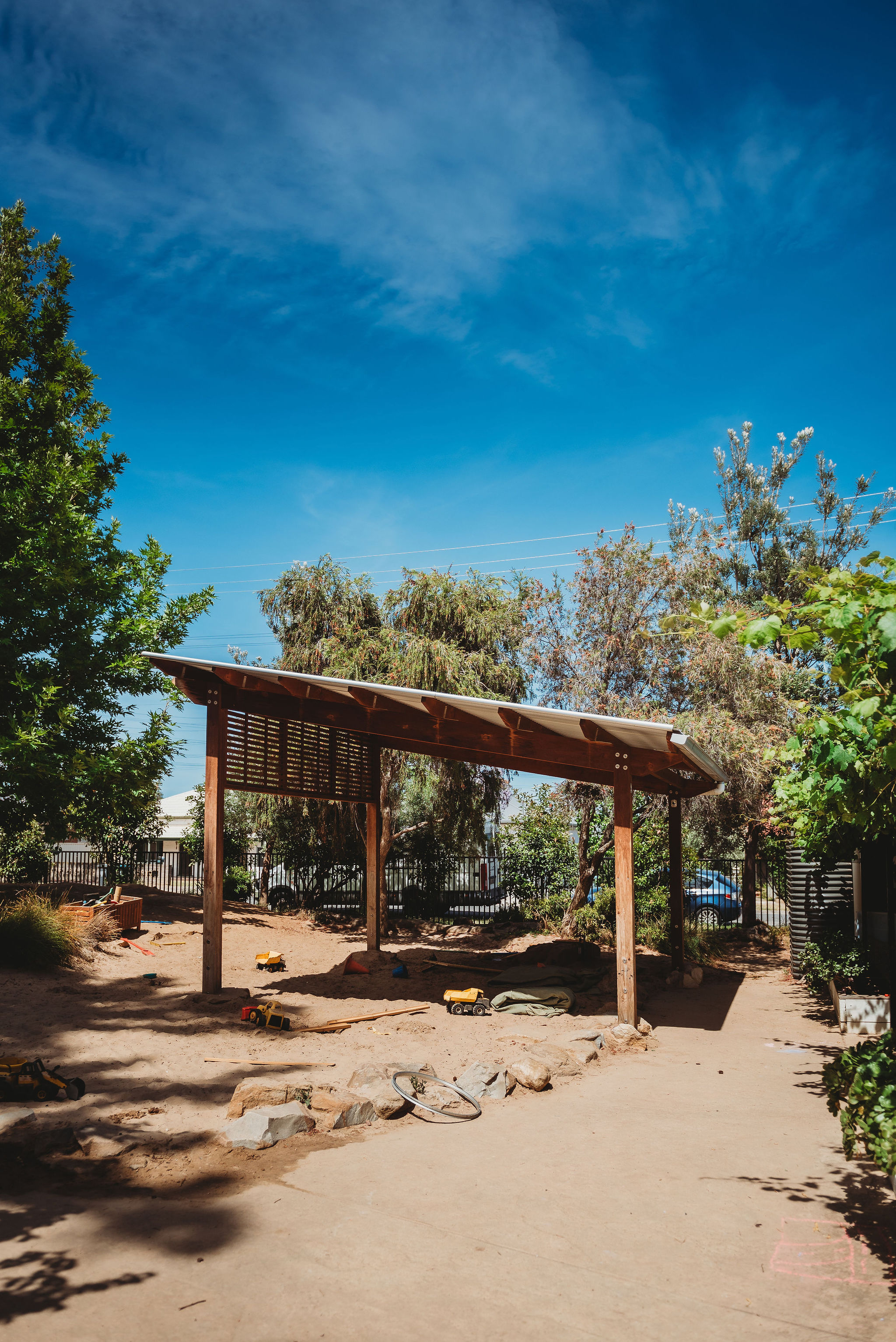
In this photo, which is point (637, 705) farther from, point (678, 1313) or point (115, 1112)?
point (678, 1313)

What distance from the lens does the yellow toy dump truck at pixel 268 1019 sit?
8031mm

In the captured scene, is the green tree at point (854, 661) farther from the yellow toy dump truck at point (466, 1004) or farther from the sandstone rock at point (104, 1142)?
the yellow toy dump truck at point (466, 1004)

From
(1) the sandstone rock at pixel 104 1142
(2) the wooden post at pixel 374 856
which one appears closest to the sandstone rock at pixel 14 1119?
(1) the sandstone rock at pixel 104 1142

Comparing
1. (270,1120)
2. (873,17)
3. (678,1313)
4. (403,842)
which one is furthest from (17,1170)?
(403,842)

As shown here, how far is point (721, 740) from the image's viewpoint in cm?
1299

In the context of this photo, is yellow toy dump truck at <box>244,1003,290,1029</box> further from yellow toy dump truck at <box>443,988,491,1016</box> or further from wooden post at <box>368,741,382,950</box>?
wooden post at <box>368,741,382,950</box>

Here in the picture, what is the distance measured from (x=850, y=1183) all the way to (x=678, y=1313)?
180 cm

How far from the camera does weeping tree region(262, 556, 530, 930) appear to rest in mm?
14992

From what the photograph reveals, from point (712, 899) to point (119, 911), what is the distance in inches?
565

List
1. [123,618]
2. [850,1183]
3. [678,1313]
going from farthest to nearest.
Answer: [123,618]
[850,1183]
[678,1313]

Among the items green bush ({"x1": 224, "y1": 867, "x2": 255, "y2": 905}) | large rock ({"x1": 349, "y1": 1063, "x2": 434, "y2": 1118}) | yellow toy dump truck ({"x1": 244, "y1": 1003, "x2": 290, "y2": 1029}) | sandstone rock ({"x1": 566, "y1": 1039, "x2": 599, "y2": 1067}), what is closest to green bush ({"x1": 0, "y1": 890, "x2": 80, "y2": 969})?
yellow toy dump truck ({"x1": 244, "y1": 1003, "x2": 290, "y2": 1029})

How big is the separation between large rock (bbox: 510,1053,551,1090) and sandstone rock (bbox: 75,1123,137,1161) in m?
2.92

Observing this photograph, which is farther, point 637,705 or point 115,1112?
point 637,705

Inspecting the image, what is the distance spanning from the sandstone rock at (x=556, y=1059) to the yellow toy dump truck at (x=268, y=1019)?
2.33 meters
